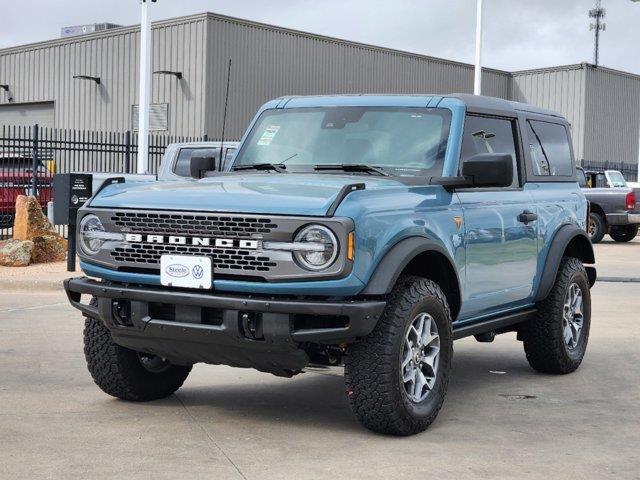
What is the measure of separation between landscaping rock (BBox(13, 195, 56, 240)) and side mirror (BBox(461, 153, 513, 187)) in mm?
11503

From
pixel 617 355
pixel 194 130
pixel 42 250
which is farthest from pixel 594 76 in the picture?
pixel 617 355

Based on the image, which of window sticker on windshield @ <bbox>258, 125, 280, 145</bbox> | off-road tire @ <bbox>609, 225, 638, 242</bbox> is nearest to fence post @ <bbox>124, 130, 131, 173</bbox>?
off-road tire @ <bbox>609, 225, 638, 242</bbox>

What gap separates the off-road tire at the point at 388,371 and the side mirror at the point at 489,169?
0.85 metres

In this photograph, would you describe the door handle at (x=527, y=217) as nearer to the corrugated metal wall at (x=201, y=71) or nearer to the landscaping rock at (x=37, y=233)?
the landscaping rock at (x=37, y=233)

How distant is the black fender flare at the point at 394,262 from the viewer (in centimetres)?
577

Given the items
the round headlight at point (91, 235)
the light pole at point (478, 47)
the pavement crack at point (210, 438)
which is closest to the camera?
the pavement crack at point (210, 438)

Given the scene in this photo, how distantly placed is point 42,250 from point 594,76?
1372 inches

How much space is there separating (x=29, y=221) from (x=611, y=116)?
3642 centimetres

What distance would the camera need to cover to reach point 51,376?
7.86 meters

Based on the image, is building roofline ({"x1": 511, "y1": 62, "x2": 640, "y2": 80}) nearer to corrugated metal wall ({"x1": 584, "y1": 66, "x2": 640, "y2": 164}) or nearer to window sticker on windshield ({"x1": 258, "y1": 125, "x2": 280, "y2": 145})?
corrugated metal wall ({"x1": 584, "y1": 66, "x2": 640, "y2": 164})

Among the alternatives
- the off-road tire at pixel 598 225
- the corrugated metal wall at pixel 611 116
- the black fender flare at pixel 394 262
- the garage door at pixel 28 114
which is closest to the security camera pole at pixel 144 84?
the off-road tire at pixel 598 225

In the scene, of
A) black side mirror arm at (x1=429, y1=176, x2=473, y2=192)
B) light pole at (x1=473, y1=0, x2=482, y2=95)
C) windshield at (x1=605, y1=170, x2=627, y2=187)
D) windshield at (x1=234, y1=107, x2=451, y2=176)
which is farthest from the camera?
light pole at (x1=473, y1=0, x2=482, y2=95)

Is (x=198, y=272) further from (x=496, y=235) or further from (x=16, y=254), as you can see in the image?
(x=16, y=254)

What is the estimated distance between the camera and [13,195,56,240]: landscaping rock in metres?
17.1
